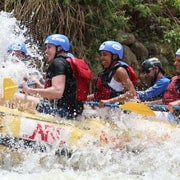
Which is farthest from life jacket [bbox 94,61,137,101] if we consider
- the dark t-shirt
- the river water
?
the dark t-shirt

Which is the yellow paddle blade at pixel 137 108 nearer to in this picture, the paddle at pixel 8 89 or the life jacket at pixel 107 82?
the life jacket at pixel 107 82

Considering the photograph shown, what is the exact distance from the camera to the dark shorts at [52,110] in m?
6.19

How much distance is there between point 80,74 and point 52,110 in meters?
0.55

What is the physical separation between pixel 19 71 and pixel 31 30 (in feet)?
10.4

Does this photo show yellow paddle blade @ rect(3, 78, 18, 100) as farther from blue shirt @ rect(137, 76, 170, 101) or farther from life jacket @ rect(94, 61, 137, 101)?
blue shirt @ rect(137, 76, 170, 101)

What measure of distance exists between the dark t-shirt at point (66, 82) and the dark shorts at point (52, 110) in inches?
2.0

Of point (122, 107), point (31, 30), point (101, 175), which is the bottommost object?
point (101, 175)

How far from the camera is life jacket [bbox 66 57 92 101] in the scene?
20.4ft

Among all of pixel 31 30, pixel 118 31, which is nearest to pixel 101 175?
pixel 31 30

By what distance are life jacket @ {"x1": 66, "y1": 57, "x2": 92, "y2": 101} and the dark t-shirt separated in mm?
73

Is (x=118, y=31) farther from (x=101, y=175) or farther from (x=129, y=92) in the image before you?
(x=101, y=175)

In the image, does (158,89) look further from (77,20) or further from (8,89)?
(8,89)

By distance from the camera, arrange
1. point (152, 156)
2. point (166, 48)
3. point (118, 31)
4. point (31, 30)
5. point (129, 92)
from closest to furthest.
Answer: point (152, 156)
point (129, 92)
point (31, 30)
point (118, 31)
point (166, 48)

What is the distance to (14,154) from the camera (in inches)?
223
